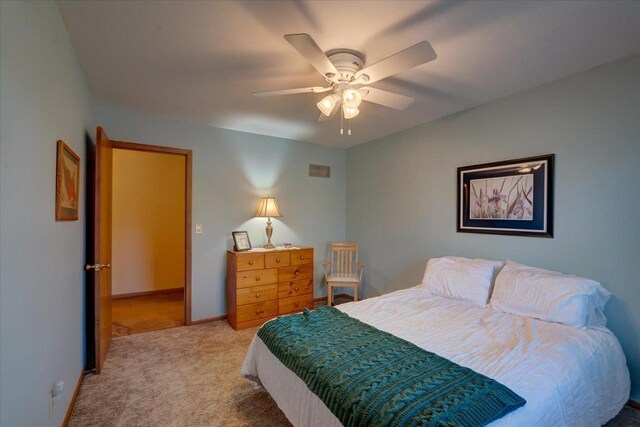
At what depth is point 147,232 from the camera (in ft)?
16.2

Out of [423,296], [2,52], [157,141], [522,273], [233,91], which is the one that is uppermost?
[233,91]

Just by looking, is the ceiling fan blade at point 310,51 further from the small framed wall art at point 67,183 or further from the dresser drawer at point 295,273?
the dresser drawer at point 295,273

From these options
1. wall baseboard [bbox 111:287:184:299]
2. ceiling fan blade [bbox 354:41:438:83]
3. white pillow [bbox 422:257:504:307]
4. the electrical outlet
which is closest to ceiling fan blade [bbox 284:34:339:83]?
ceiling fan blade [bbox 354:41:438:83]

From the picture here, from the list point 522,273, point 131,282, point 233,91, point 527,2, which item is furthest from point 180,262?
point 527,2

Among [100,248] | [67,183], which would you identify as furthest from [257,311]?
[67,183]

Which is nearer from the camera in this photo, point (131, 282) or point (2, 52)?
point (2, 52)

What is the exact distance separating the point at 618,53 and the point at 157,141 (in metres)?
4.16

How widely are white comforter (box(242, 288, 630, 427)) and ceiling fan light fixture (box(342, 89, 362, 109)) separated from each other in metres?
1.55

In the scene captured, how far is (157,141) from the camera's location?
342cm

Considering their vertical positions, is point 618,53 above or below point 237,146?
above

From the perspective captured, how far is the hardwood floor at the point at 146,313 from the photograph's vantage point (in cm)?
355

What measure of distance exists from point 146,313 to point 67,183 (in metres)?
2.77

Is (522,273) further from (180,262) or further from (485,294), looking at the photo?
(180,262)

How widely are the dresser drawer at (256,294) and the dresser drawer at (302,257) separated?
41cm
